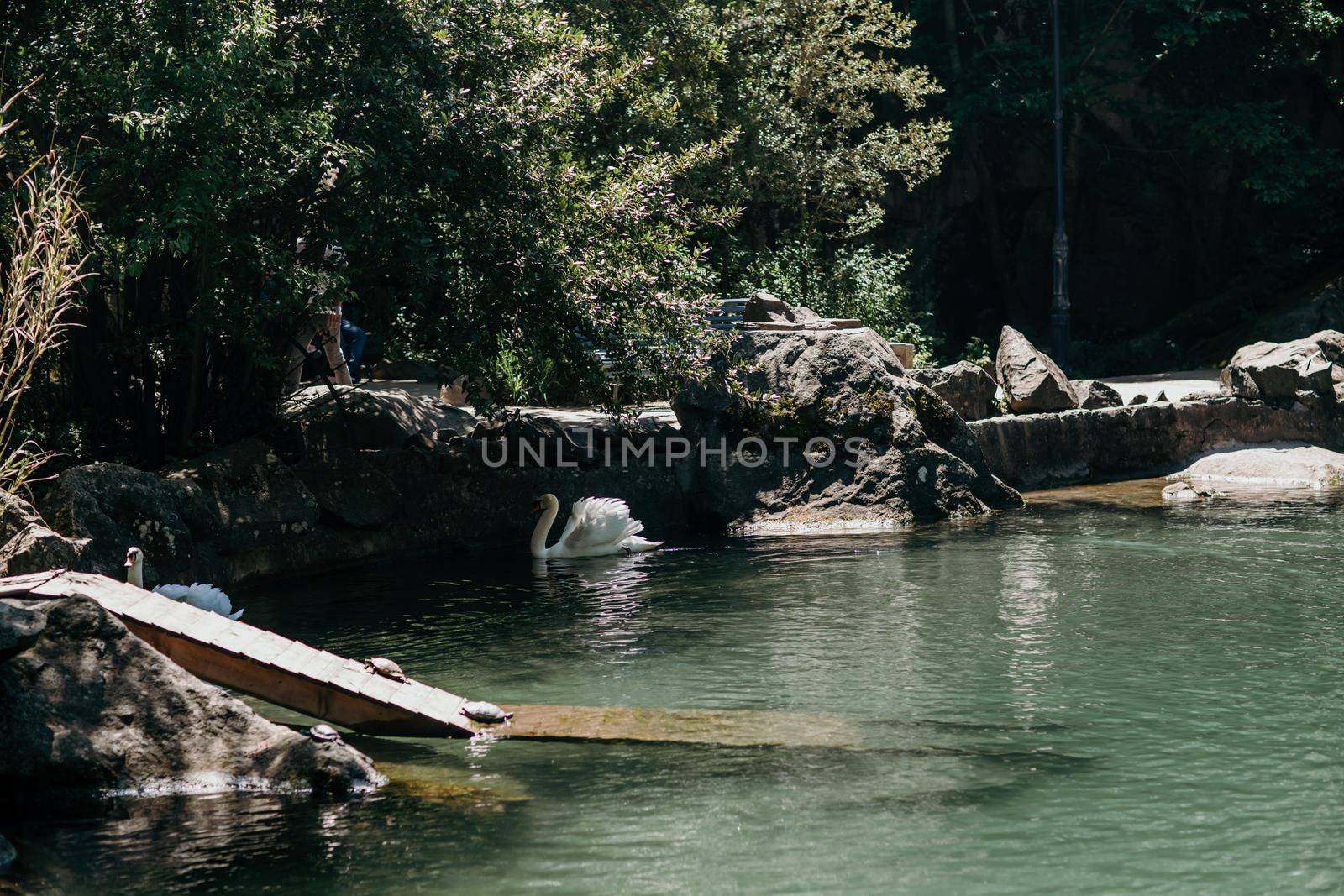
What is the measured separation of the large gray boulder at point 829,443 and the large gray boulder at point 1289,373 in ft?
15.4

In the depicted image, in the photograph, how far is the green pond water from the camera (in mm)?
5035

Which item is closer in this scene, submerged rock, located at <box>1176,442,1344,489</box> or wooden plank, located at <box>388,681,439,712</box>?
wooden plank, located at <box>388,681,439,712</box>

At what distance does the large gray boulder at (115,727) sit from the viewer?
5.90 m

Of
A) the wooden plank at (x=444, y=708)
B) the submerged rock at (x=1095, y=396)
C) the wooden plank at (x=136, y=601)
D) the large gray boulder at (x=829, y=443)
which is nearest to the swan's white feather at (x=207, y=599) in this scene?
the wooden plank at (x=136, y=601)

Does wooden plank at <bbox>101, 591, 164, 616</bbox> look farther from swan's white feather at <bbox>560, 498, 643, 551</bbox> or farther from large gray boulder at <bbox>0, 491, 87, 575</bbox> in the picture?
swan's white feather at <bbox>560, 498, 643, 551</bbox>

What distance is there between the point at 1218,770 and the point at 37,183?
747cm

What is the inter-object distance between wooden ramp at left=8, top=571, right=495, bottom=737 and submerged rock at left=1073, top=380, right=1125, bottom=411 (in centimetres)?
1137

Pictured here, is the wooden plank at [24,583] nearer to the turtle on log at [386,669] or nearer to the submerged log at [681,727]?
the turtle on log at [386,669]

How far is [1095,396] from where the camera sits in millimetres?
16641

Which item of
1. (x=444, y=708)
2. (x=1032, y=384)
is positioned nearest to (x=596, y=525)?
(x=444, y=708)

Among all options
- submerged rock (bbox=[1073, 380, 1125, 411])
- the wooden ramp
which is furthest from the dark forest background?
submerged rock (bbox=[1073, 380, 1125, 411])

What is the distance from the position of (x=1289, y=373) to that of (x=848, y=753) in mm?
12528

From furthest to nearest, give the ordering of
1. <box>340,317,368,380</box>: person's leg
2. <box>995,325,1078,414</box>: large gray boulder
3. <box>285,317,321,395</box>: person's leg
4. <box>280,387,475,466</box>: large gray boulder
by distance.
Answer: <box>340,317,368,380</box>: person's leg, <box>995,325,1078,414</box>: large gray boulder, <box>280,387,475,466</box>: large gray boulder, <box>285,317,321,395</box>: person's leg

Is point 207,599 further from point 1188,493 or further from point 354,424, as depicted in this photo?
point 1188,493
